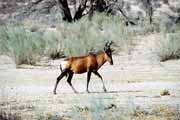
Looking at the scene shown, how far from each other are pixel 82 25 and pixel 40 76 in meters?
8.10

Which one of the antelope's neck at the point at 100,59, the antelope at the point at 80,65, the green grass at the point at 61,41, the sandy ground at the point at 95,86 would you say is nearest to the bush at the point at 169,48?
the sandy ground at the point at 95,86

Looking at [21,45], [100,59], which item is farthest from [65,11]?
[100,59]

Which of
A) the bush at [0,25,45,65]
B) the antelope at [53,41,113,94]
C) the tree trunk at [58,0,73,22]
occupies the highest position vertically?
the antelope at [53,41,113,94]

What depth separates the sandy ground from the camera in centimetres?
1112

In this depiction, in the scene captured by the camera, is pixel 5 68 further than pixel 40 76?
Yes

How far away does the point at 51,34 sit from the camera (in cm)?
2130

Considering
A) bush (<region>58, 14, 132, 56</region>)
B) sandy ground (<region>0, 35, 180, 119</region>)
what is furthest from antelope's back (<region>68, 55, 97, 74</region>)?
bush (<region>58, 14, 132, 56</region>)

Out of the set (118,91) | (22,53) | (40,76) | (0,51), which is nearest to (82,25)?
(0,51)

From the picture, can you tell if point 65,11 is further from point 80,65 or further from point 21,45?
point 80,65

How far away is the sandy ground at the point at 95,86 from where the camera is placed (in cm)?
1112

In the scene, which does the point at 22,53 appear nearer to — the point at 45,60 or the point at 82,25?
the point at 45,60

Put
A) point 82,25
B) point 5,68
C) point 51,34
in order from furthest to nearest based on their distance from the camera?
point 82,25 < point 51,34 < point 5,68

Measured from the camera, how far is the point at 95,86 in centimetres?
1332

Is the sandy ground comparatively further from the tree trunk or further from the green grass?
the tree trunk
